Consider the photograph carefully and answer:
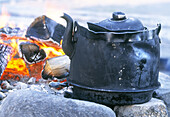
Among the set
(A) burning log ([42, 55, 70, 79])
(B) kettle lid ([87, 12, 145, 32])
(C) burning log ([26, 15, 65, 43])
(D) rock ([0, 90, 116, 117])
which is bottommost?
(A) burning log ([42, 55, 70, 79])

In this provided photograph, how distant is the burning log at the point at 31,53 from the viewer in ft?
13.3

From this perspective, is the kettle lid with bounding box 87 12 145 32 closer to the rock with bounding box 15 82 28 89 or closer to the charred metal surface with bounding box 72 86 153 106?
the charred metal surface with bounding box 72 86 153 106

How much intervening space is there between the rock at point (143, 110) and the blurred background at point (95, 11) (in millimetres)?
2550

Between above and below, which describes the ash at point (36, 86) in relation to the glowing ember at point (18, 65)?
below

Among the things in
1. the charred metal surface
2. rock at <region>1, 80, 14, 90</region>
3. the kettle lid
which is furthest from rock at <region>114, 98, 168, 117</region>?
rock at <region>1, 80, 14, 90</region>

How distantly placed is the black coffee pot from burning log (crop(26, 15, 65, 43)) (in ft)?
4.47

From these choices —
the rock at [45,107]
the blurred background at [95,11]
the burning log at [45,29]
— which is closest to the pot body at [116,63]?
the rock at [45,107]

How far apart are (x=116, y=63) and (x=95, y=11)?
34.1 ft

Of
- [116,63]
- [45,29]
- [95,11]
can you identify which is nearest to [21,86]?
[45,29]

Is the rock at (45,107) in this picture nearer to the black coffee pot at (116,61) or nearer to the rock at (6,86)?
the black coffee pot at (116,61)

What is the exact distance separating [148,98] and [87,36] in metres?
0.83

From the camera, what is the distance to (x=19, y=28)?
4461 mm

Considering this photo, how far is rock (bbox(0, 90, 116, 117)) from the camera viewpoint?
2.38 m

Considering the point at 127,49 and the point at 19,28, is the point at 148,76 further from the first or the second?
the point at 19,28
